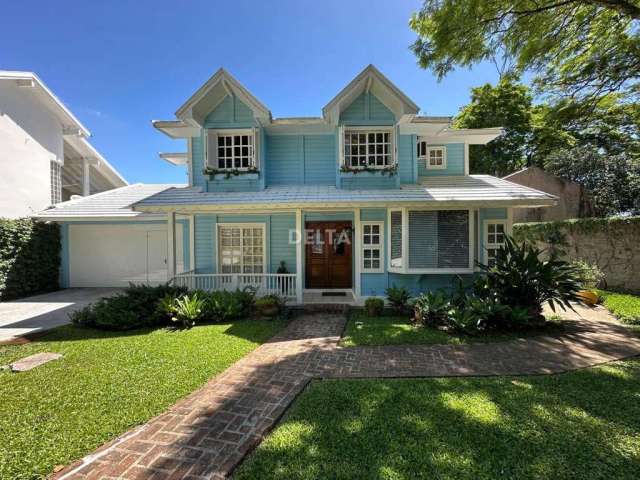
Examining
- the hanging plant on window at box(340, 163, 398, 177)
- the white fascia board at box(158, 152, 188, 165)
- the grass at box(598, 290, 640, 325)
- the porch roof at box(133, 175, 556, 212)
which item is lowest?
the grass at box(598, 290, 640, 325)

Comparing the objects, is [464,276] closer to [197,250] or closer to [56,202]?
[197,250]

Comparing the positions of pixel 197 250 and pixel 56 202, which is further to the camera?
pixel 56 202

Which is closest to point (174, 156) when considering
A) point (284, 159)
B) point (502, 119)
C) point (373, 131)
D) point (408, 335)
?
point (284, 159)

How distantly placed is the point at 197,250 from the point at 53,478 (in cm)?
768

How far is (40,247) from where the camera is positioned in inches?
428

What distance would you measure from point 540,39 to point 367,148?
16.3 ft

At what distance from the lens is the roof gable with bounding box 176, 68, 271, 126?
28.2 ft

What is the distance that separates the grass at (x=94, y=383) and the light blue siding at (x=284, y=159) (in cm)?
550

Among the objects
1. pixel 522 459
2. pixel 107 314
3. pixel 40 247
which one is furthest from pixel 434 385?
pixel 40 247

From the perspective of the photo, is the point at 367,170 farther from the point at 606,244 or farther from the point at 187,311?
the point at 606,244

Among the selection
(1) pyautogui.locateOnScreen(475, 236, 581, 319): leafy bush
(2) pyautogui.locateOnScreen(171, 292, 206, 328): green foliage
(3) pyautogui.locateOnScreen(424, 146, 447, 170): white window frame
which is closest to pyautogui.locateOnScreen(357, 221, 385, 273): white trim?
(1) pyautogui.locateOnScreen(475, 236, 581, 319): leafy bush

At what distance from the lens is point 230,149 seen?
949 centimetres

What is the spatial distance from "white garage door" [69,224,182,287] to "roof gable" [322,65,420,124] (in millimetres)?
8763

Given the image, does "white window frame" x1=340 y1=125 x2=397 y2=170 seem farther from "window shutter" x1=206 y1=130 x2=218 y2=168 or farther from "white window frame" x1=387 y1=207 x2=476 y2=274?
"window shutter" x1=206 y1=130 x2=218 y2=168
